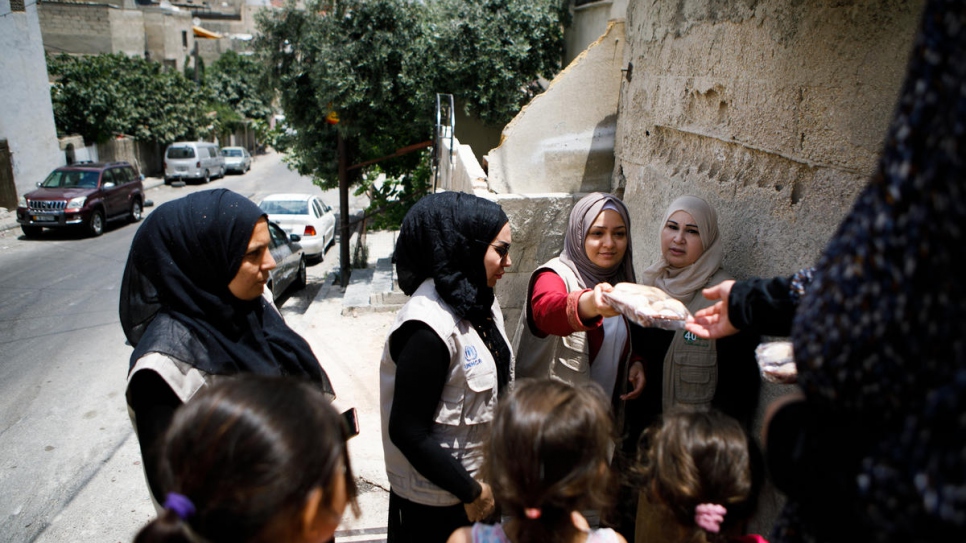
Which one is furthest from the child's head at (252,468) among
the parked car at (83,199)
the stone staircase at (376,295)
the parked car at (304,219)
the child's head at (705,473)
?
the parked car at (83,199)

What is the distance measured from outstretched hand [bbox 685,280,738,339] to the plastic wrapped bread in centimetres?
10

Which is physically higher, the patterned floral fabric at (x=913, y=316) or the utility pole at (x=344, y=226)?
the patterned floral fabric at (x=913, y=316)

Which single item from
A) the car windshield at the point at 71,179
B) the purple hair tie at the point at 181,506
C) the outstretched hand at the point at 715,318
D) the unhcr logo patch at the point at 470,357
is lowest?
the car windshield at the point at 71,179

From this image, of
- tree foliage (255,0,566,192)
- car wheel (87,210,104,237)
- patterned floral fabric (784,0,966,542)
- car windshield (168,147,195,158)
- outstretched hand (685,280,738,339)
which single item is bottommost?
car wheel (87,210,104,237)

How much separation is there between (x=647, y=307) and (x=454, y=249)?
0.61m

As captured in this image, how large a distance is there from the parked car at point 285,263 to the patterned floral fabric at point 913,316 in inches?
349

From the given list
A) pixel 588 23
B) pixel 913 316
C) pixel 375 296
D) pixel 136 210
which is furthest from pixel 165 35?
pixel 913 316

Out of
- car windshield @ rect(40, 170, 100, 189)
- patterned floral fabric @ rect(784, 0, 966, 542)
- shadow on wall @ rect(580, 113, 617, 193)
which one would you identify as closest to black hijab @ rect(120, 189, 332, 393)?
patterned floral fabric @ rect(784, 0, 966, 542)

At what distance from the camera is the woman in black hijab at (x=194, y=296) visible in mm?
1678

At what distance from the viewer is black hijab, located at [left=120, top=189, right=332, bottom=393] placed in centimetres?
180

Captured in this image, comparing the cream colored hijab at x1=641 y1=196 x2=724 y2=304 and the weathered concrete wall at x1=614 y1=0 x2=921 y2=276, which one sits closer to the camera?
the weathered concrete wall at x1=614 y1=0 x2=921 y2=276

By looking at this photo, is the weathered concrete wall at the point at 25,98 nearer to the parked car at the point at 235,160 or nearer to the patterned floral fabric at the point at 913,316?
the parked car at the point at 235,160

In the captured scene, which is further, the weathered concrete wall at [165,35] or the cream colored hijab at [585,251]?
the weathered concrete wall at [165,35]

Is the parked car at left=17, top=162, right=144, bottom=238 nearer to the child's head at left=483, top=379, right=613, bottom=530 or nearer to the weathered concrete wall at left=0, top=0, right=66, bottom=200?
the weathered concrete wall at left=0, top=0, right=66, bottom=200
